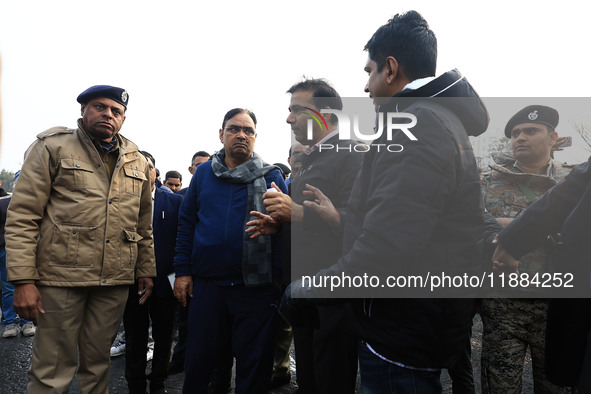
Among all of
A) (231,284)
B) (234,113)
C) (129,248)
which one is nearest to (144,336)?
(129,248)

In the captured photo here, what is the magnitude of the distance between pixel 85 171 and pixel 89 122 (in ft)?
1.18

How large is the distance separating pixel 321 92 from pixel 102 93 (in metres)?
1.54

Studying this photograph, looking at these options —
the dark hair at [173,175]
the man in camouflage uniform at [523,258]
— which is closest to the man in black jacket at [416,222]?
the man in camouflage uniform at [523,258]

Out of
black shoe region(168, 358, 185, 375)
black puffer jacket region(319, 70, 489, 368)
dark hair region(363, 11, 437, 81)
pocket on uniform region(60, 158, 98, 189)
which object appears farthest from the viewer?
black shoe region(168, 358, 185, 375)

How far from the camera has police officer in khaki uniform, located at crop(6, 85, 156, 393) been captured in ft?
7.11

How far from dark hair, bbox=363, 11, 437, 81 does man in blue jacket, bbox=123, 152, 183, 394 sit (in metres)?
2.31

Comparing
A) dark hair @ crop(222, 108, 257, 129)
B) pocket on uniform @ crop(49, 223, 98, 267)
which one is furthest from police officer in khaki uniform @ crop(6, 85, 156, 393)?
dark hair @ crop(222, 108, 257, 129)

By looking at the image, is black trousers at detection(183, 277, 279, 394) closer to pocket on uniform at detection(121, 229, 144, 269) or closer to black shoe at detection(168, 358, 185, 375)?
pocket on uniform at detection(121, 229, 144, 269)

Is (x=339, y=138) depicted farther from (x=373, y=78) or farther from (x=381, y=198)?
(x=381, y=198)

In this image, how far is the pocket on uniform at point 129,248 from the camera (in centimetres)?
249

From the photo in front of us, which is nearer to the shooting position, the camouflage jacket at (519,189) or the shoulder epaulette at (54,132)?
the shoulder epaulette at (54,132)

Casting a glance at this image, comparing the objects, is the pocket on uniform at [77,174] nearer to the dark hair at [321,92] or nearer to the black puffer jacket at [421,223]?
the dark hair at [321,92]

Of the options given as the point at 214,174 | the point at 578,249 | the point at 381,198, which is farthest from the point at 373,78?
the point at 214,174

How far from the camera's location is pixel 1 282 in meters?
5.32
